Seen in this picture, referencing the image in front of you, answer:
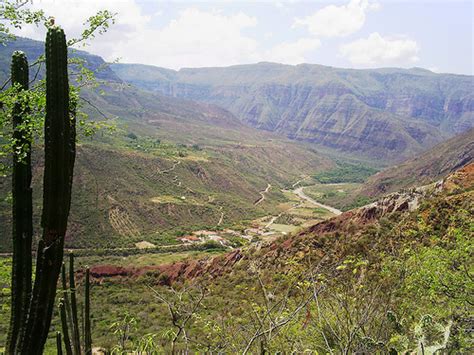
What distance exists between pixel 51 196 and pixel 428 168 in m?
116

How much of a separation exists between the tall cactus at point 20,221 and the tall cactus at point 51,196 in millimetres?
571

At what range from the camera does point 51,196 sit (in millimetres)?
5715

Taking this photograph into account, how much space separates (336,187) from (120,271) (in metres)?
113

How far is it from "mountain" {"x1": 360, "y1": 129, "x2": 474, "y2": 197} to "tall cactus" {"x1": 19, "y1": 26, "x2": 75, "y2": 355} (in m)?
98.6

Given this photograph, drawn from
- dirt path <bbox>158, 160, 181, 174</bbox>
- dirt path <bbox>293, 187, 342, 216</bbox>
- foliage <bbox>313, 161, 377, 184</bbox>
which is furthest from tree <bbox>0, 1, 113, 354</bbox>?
foliage <bbox>313, 161, 377, 184</bbox>

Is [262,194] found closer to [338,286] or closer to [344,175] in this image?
[344,175]

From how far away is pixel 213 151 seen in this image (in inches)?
5945

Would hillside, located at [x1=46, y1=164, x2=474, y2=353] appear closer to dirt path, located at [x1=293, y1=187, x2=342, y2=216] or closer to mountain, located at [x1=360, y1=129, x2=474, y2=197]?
dirt path, located at [x1=293, y1=187, x2=342, y2=216]

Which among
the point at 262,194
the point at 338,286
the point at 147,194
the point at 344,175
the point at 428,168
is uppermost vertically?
the point at 338,286

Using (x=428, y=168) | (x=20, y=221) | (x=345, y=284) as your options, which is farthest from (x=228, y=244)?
(x=428, y=168)

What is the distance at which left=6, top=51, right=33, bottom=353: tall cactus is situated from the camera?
6.33 metres

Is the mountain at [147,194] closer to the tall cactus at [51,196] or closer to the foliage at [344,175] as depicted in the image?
the foliage at [344,175]

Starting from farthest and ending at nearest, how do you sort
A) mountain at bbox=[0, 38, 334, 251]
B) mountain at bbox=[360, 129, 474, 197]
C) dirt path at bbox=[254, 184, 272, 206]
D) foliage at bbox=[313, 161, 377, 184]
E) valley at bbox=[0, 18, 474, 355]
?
foliage at bbox=[313, 161, 377, 184]
dirt path at bbox=[254, 184, 272, 206]
mountain at bbox=[360, 129, 474, 197]
mountain at bbox=[0, 38, 334, 251]
valley at bbox=[0, 18, 474, 355]

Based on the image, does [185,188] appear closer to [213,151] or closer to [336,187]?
[213,151]
